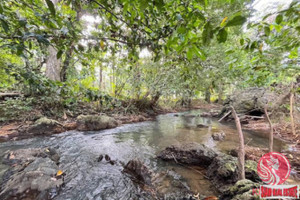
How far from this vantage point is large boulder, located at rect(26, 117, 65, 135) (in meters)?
4.81

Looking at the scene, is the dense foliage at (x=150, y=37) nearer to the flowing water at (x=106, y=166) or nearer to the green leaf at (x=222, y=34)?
the green leaf at (x=222, y=34)

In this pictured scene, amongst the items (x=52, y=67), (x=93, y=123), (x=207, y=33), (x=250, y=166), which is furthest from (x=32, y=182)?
(x=52, y=67)

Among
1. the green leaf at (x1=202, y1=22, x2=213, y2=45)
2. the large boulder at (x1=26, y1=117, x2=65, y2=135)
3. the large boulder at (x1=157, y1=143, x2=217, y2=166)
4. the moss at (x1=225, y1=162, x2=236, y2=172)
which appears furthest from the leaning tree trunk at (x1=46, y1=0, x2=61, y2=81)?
the moss at (x1=225, y1=162, x2=236, y2=172)

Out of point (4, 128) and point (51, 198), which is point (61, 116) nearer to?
point (4, 128)

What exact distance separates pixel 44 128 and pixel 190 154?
5662 millimetres

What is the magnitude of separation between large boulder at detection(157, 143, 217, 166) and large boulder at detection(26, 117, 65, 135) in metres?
4.63

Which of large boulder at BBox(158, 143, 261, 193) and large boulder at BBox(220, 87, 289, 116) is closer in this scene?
large boulder at BBox(158, 143, 261, 193)

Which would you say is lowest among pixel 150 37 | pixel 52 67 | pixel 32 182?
pixel 32 182

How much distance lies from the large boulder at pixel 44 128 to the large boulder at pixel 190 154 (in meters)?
4.63

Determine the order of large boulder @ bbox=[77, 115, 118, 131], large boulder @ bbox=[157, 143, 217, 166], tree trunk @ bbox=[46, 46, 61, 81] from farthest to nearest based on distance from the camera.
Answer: tree trunk @ bbox=[46, 46, 61, 81]
large boulder @ bbox=[77, 115, 118, 131]
large boulder @ bbox=[157, 143, 217, 166]

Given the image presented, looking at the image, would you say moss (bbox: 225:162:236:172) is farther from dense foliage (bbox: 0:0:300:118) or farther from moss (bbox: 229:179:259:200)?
dense foliage (bbox: 0:0:300:118)

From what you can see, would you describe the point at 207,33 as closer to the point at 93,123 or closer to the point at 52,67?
the point at 93,123

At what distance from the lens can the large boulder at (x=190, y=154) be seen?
9.68ft

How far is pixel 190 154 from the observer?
310cm
